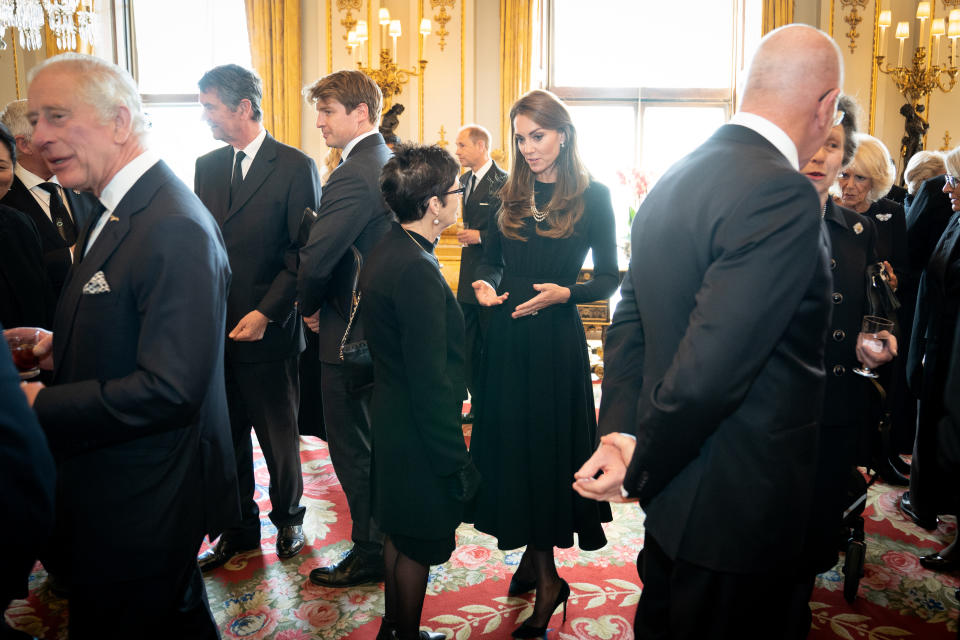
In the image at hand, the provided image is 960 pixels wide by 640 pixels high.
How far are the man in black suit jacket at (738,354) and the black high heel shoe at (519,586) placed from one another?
1371 mm

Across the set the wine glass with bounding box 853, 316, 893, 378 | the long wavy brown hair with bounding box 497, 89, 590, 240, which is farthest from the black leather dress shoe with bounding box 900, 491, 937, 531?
the long wavy brown hair with bounding box 497, 89, 590, 240

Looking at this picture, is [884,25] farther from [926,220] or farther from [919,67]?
[926,220]

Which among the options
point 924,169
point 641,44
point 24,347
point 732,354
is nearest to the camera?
point 732,354

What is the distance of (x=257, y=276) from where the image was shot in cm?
288

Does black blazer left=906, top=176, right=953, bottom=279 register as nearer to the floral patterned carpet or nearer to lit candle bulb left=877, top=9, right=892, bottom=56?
the floral patterned carpet

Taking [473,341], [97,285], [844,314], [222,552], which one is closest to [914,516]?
[844,314]

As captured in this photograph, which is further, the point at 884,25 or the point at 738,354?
the point at 884,25

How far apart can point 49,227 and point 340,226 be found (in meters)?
1.50

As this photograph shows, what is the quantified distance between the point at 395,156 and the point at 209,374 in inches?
34.3

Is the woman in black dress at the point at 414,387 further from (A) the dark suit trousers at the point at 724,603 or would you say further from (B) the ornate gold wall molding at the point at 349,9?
(B) the ornate gold wall molding at the point at 349,9

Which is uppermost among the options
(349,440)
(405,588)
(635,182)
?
(635,182)

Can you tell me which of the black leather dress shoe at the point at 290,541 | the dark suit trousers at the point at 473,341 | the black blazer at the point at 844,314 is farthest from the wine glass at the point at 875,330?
the dark suit trousers at the point at 473,341

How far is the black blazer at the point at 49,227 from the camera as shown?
303cm

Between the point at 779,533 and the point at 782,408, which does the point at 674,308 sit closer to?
the point at 782,408
